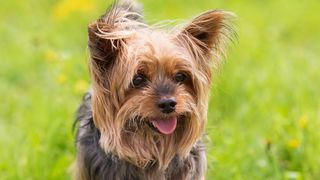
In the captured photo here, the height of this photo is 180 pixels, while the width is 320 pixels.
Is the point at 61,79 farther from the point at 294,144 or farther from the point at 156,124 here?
the point at 156,124

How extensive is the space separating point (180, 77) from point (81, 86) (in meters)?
2.52

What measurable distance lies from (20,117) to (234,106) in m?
1.81

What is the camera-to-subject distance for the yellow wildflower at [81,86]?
21.9 feet

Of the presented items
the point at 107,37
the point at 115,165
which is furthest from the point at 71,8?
the point at 107,37

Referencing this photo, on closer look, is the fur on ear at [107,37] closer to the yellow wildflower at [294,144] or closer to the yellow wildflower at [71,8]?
the yellow wildflower at [294,144]

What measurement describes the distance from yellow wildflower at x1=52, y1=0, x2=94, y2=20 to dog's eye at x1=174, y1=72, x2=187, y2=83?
4.92m

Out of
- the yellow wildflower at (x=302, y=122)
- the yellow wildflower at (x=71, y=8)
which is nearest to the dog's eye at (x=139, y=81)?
the yellow wildflower at (x=302, y=122)

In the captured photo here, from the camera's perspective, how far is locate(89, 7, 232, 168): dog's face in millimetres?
4188

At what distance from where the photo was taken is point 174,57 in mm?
4211

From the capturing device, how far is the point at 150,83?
421cm

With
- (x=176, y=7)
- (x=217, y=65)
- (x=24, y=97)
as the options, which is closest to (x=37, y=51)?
(x=24, y=97)

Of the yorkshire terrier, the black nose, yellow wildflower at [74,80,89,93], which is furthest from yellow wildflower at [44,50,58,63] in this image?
the black nose

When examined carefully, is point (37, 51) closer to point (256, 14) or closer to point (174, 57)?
point (256, 14)

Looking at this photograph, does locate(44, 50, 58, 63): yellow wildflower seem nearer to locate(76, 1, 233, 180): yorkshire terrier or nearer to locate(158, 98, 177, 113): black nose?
locate(76, 1, 233, 180): yorkshire terrier
